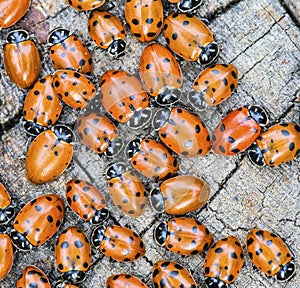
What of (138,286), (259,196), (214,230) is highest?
(259,196)

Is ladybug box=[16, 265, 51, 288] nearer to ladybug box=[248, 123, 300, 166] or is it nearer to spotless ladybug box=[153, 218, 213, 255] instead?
spotless ladybug box=[153, 218, 213, 255]

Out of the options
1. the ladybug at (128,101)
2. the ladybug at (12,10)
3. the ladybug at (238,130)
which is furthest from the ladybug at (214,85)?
the ladybug at (12,10)

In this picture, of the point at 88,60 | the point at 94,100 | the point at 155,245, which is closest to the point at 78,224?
the point at 155,245

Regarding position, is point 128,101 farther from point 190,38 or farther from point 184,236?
point 184,236

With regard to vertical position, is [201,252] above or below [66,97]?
below

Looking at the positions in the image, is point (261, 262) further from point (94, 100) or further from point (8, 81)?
point (8, 81)

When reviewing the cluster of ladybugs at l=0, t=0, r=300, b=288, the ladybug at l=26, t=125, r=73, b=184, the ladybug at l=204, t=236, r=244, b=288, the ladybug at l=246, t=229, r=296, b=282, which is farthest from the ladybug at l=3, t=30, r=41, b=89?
the ladybug at l=246, t=229, r=296, b=282

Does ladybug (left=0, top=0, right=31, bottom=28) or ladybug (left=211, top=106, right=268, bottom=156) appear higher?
ladybug (left=0, top=0, right=31, bottom=28)
